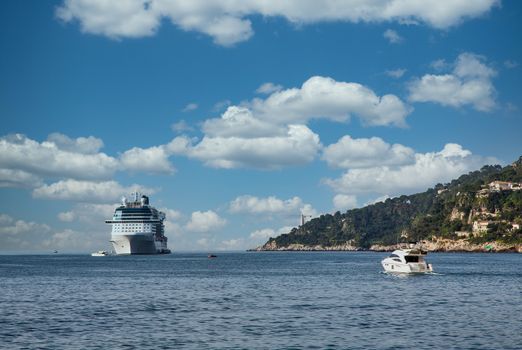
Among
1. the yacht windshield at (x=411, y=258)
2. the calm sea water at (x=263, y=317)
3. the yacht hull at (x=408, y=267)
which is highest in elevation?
the yacht windshield at (x=411, y=258)

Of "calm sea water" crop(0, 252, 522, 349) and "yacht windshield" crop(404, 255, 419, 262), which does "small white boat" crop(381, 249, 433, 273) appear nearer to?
"yacht windshield" crop(404, 255, 419, 262)

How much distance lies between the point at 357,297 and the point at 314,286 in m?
19.1

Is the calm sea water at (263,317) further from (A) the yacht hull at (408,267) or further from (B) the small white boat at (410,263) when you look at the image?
(B) the small white boat at (410,263)

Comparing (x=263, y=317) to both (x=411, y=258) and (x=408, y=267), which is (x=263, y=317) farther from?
(x=411, y=258)

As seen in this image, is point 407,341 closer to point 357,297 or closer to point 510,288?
point 357,297

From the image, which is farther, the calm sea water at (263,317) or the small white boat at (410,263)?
the small white boat at (410,263)

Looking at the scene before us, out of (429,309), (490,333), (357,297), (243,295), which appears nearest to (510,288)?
(357,297)

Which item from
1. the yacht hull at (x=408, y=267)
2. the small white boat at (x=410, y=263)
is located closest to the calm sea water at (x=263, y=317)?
the yacht hull at (x=408, y=267)

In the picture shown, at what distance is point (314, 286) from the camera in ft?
302

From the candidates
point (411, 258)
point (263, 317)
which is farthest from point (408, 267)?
point (263, 317)

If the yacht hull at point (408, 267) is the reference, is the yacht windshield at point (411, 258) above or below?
above

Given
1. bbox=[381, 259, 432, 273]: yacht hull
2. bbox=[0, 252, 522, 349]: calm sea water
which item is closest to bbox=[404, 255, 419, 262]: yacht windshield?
bbox=[381, 259, 432, 273]: yacht hull

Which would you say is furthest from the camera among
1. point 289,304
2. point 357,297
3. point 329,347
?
point 357,297

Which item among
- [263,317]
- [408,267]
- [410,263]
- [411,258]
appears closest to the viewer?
[263,317]
